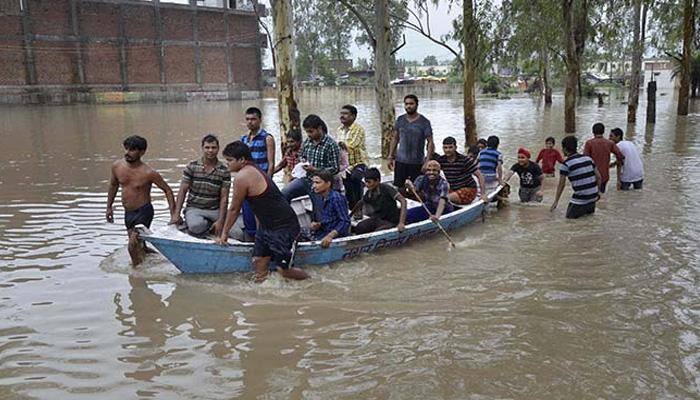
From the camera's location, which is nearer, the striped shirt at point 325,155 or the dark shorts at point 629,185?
the striped shirt at point 325,155

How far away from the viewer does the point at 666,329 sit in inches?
191

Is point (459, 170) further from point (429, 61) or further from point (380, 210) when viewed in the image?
point (429, 61)

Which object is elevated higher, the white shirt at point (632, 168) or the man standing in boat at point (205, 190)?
the man standing in boat at point (205, 190)

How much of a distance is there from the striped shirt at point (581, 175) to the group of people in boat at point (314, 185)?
0.04ft

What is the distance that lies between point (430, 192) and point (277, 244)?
2.76m

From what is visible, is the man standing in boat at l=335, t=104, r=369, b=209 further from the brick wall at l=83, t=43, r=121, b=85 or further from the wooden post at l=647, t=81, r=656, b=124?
the brick wall at l=83, t=43, r=121, b=85

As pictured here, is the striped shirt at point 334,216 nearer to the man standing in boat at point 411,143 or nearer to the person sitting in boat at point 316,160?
the person sitting in boat at point 316,160

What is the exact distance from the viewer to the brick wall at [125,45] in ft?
124

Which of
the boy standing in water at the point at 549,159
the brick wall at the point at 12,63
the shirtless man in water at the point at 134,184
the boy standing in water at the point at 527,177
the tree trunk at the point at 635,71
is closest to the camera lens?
the shirtless man in water at the point at 134,184

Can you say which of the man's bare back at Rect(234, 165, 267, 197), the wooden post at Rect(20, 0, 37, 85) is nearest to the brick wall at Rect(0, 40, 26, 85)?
the wooden post at Rect(20, 0, 37, 85)

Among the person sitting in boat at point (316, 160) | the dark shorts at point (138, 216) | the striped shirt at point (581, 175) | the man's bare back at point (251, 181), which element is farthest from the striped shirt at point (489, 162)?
the dark shorts at point (138, 216)

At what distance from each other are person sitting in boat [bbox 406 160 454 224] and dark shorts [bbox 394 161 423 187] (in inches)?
18.1

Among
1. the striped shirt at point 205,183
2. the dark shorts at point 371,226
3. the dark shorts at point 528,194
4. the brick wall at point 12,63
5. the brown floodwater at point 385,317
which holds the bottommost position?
the brown floodwater at point 385,317

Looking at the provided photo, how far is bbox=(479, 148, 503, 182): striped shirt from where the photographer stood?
32.6 feet
